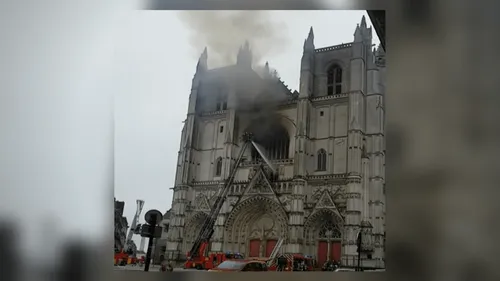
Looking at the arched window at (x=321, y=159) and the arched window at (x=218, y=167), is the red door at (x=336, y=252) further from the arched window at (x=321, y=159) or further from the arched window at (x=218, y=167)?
the arched window at (x=218, y=167)

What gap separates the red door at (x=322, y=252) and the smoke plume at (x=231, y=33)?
1367mm

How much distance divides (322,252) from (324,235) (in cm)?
12

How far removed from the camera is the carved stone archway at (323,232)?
303 cm

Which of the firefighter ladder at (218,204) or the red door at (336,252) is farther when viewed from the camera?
the firefighter ladder at (218,204)

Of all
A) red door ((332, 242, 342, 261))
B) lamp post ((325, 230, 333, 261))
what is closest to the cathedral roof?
lamp post ((325, 230, 333, 261))

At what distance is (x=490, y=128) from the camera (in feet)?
9.30

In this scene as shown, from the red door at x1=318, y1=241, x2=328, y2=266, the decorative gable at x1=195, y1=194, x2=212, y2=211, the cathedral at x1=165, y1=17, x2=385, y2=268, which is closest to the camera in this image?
the red door at x1=318, y1=241, x2=328, y2=266

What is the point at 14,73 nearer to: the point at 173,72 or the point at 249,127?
the point at 173,72

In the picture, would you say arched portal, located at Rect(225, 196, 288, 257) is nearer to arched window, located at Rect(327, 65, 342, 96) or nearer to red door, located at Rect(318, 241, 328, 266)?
red door, located at Rect(318, 241, 328, 266)

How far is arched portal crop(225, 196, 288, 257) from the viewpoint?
123 inches

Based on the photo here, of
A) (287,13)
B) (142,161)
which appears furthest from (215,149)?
(287,13)

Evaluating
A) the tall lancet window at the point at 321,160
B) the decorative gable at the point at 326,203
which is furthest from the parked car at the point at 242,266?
the tall lancet window at the point at 321,160

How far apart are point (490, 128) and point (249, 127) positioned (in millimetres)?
1617

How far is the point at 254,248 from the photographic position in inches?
122
